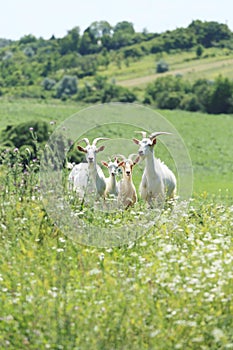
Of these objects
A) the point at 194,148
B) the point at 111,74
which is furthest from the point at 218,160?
the point at 111,74

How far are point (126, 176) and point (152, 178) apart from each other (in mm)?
354

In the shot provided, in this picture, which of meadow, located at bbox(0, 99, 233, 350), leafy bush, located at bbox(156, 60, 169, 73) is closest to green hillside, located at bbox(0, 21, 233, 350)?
meadow, located at bbox(0, 99, 233, 350)

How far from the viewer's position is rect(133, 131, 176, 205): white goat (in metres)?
10.1

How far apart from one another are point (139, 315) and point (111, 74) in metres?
90.9

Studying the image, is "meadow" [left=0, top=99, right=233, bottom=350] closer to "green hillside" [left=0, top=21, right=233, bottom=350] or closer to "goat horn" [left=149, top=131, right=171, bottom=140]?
"green hillside" [left=0, top=21, right=233, bottom=350]

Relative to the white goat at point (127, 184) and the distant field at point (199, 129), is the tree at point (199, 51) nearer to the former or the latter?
the distant field at point (199, 129)

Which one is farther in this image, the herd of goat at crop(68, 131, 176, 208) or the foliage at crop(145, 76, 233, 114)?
the foliage at crop(145, 76, 233, 114)

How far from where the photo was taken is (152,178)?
34.2 ft

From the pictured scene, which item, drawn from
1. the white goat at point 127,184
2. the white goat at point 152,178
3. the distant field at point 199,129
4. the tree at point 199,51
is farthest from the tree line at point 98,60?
the white goat at point 127,184

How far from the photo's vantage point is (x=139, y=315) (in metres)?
5.65

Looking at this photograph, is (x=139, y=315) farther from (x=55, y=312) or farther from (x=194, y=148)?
(x=194, y=148)

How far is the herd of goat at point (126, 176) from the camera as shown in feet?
32.9

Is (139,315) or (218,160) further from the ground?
(139,315)

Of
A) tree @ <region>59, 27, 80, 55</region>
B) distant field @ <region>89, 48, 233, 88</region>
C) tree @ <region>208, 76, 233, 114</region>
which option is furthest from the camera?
tree @ <region>59, 27, 80, 55</region>
